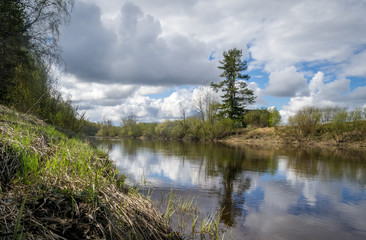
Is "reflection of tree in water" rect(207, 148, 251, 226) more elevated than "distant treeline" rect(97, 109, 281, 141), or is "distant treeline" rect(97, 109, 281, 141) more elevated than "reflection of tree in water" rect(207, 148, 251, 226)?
"distant treeline" rect(97, 109, 281, 141)

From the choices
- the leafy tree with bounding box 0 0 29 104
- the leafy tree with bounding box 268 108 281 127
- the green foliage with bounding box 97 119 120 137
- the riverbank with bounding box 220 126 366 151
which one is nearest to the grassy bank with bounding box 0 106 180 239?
the leafy tree with bounding box 0 0 29 104

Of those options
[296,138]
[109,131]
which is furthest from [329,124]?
[109,131]

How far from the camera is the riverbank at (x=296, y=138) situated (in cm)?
2514

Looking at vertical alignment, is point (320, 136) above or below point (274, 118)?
below

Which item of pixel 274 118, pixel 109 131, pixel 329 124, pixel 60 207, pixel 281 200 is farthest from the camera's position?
pixel 109 131

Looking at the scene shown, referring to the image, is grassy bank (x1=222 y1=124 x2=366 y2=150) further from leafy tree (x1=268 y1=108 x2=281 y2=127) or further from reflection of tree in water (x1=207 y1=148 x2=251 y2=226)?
reflection of tree in water (x1=207 y1=148 x2=251 y2=226)

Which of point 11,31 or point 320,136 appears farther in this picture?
point 320,136

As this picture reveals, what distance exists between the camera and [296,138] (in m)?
30.2

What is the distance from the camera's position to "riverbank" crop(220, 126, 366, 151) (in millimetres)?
Result: 25141

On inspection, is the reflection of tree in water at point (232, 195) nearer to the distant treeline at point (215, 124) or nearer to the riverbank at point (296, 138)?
the riverbank at point (296, 138)

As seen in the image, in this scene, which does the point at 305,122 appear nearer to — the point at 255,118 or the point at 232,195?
the point at 255,118

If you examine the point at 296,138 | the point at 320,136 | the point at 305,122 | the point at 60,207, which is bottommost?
the point at 60,207

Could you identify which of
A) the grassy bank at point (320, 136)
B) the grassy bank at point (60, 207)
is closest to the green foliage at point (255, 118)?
the grassy bank at point (320, 136)

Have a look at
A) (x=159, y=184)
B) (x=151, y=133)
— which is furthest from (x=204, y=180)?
(x=151, y=133)
